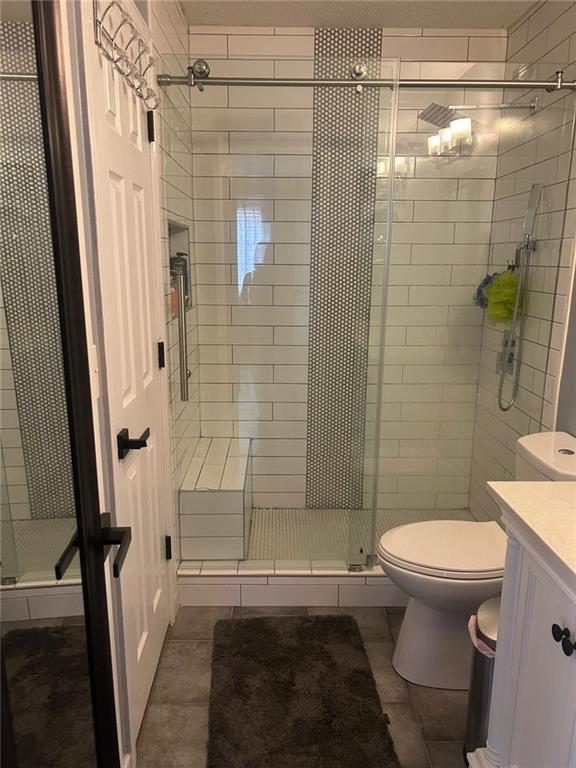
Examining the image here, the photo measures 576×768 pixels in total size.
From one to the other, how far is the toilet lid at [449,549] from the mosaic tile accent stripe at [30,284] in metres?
1.28

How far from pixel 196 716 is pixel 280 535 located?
107cm

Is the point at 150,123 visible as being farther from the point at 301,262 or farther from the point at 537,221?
the point at 537,221

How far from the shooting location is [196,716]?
186 cm

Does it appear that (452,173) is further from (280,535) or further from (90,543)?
(90,543)

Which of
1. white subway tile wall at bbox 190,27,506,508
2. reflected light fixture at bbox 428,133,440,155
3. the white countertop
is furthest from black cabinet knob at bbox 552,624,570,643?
reflected light fixture at bbox 428,133,440,155

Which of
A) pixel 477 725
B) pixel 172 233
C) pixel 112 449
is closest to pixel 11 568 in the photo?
pixel 112 449

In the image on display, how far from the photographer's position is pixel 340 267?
2.96 metres

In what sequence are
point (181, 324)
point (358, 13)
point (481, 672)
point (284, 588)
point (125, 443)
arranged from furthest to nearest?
point (358, 13) < point (284, 588) < point (181, 324) < point (481, 672) < point (125, 443)

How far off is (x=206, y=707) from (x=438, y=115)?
9.43 ft

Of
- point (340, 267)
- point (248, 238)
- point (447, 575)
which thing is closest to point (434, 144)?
point (340, 267)

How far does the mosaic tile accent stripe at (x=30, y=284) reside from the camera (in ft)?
2.81

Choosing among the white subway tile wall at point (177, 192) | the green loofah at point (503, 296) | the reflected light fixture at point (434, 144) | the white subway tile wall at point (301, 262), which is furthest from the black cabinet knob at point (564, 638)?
the reflected light fixture at point (434, 144)

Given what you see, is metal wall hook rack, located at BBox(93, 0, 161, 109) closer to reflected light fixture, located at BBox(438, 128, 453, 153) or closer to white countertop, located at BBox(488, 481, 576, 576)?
white countertop, located at BBox(488, 481, 576, 576)

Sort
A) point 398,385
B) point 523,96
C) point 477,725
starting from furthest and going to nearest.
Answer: point 398,385, point 523,96, point 477,725
